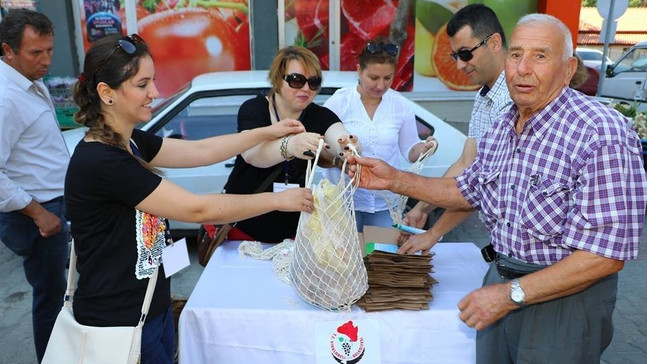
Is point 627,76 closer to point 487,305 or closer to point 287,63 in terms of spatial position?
point 287,63

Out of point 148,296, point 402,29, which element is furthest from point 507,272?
point 402,29

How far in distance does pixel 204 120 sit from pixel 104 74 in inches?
119

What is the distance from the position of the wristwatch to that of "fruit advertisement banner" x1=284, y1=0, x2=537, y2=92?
8.50 m

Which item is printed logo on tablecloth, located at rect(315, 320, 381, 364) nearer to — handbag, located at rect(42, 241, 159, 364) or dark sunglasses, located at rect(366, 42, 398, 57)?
handbag, located at rect(42, 241, 159, 364)

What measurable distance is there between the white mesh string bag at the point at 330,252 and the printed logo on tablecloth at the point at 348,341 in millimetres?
99

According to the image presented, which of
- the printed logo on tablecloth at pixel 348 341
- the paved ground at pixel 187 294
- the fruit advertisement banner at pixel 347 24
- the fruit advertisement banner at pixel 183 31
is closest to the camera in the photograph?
the printed logo on tablecloth at pixel 348 341

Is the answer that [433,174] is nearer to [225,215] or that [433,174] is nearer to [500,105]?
[500,105]

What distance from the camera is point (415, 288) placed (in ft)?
6.89

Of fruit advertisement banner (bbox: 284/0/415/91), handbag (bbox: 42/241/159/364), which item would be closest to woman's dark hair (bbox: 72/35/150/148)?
handbag (bbox: 42/241/159/364)

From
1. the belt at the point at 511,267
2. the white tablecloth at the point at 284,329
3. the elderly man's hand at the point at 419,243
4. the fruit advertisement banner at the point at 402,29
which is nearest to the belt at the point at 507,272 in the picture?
the belt at the point at 511,267

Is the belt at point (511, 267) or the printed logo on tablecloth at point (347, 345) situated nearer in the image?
the belt at point (511, 267)

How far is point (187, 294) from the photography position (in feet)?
13.7

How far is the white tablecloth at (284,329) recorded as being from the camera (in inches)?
80.7

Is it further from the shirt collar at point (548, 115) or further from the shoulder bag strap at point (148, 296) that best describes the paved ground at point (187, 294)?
the shirt collar at point (548, 115)
